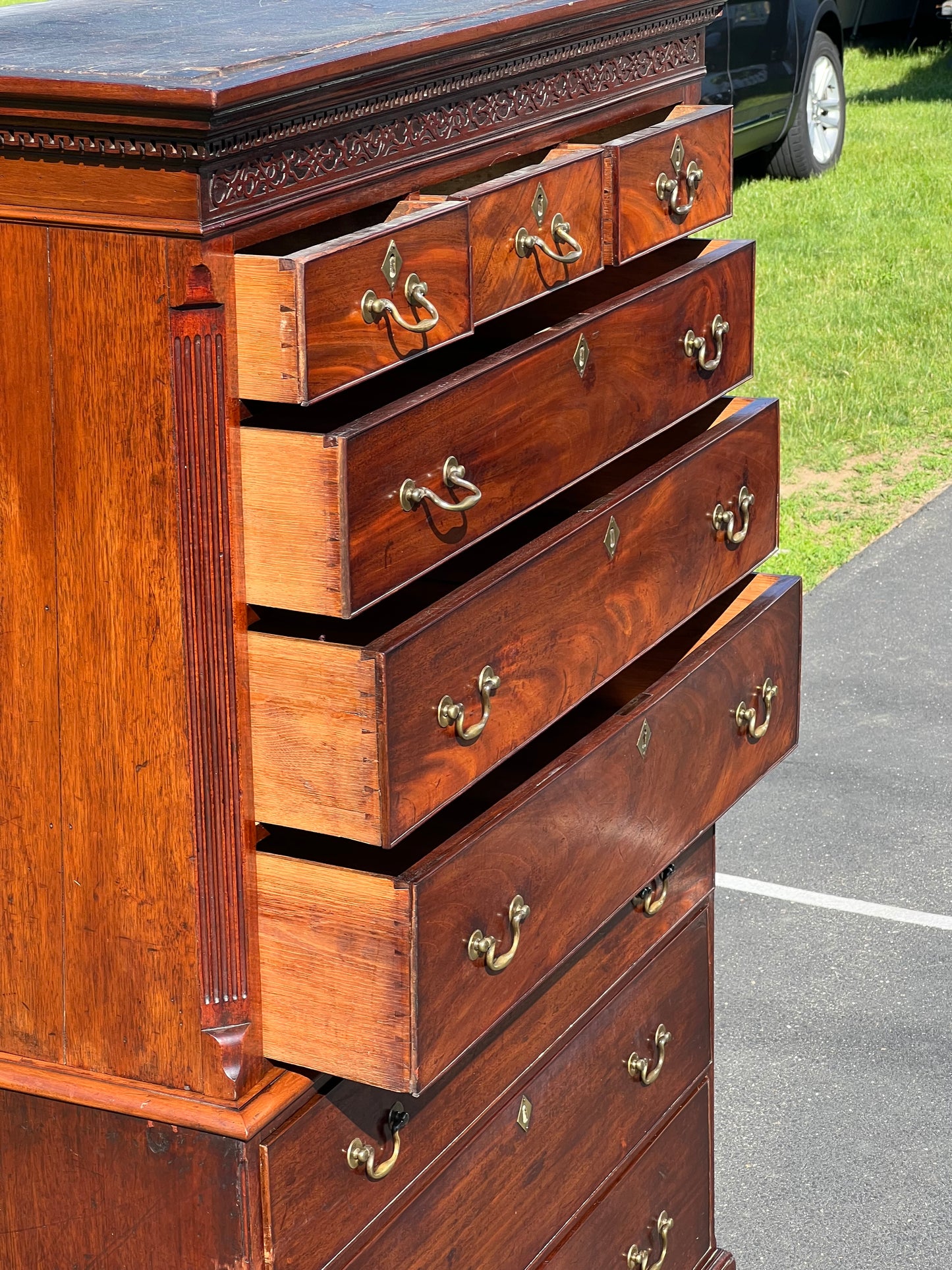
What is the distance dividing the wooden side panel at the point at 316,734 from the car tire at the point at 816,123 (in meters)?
9.53

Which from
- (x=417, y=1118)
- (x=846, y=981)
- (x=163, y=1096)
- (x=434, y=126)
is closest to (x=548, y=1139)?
(x=417, y=1118)

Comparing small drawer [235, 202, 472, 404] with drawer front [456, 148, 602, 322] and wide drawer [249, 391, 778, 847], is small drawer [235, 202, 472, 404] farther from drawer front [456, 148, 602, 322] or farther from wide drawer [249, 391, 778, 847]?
wide drawer [249, 391, 778, 847]

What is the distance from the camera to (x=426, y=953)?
1.59 metres

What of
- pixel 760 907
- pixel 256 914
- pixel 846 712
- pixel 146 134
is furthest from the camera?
pixel 846 712

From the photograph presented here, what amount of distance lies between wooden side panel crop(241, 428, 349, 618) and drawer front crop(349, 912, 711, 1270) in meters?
0.73

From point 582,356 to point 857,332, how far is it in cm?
659

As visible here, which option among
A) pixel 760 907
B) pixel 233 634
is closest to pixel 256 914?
pixel 233 634

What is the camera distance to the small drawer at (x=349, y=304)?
4.68 ft

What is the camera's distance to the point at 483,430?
167cm

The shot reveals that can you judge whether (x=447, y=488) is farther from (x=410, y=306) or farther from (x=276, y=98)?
(x=276, y=98)

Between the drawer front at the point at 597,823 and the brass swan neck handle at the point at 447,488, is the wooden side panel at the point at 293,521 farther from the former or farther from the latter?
the drawer front at the point at 597,823

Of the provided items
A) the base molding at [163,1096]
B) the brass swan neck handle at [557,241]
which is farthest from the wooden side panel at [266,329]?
the base molding at [163,1096]

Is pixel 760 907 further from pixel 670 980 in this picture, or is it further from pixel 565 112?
pixel 565 112

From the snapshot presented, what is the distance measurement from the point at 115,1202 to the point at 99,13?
46.9 inches
